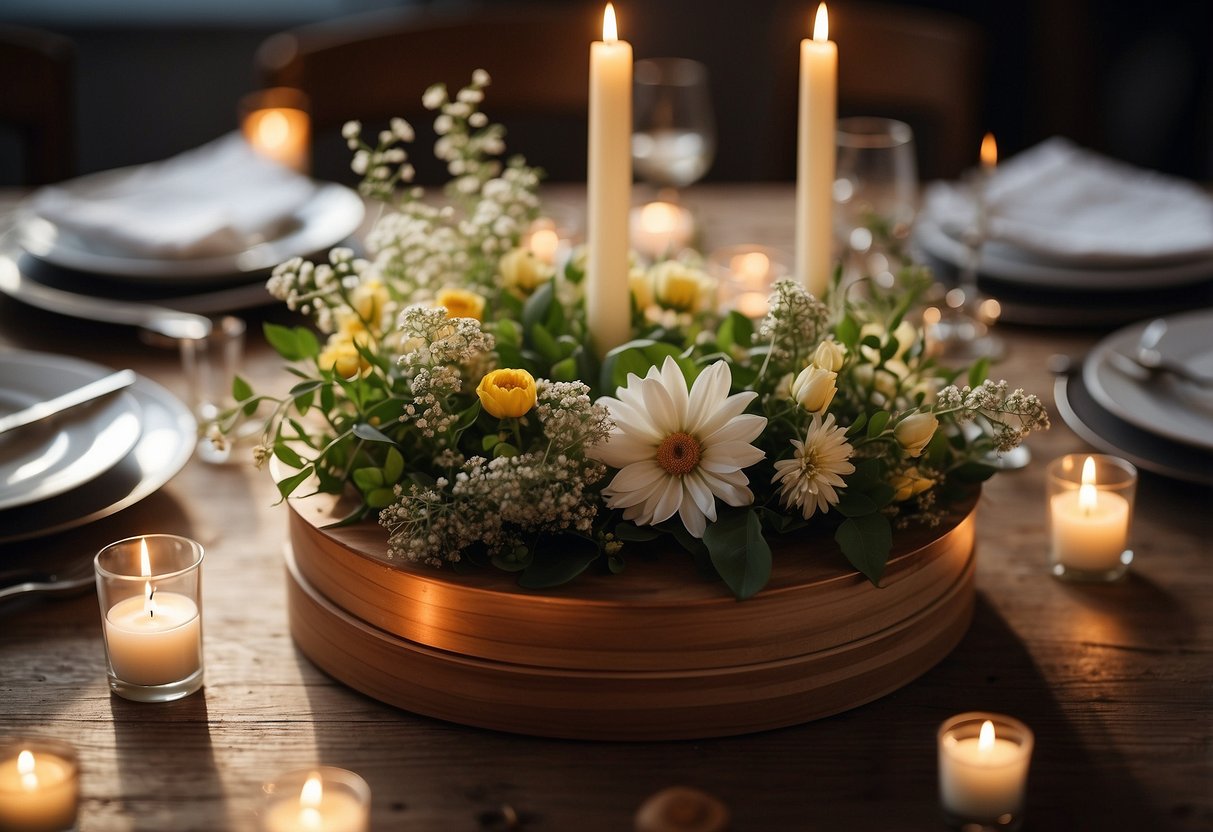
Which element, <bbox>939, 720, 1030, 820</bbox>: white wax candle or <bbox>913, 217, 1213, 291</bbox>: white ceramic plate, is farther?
<bbox>913, 217, 1213, 291</bbox>: white ceramic plate

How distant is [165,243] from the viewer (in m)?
1.40

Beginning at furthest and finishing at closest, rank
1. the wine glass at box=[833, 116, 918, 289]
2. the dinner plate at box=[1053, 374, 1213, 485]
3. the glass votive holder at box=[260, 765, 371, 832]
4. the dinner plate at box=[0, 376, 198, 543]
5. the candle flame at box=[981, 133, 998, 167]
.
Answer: the wine glass at box=[833, 116, 918, 289] → the candle flame at box=[981, 133, 998, 167] → the dinner plate at box=[1053, 374, 1213, 485] → the dinner plate at box=[0, 376, 198, 543] → the glass votive holder at box=[260, 765, 371, 832]

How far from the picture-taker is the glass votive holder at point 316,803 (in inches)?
25.4

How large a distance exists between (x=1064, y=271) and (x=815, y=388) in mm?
752

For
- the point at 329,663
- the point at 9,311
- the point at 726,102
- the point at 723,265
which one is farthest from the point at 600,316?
the point at 726,102

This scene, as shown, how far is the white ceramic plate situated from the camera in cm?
140

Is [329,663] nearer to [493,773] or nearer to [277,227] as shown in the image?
[493,773]

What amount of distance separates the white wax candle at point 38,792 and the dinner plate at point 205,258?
2.57ft

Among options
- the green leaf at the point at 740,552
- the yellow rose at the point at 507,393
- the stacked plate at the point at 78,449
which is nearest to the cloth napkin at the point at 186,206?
the stacked plate at the point at 78,449

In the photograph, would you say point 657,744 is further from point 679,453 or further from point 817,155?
point 817,155

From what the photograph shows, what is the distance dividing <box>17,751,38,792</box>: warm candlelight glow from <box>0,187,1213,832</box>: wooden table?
4cm

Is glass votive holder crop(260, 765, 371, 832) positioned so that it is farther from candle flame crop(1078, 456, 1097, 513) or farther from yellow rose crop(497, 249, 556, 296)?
candle flame crop(1078, 456, 1097, 513)

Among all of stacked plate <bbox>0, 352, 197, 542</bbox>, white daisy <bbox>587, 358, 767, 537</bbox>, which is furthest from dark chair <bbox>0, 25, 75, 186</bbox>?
white daisy <bbox>587, 358, 767, 537</bbox>

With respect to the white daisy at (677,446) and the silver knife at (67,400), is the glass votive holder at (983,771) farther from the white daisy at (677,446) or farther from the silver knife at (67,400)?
the silver knife at (67,400)
